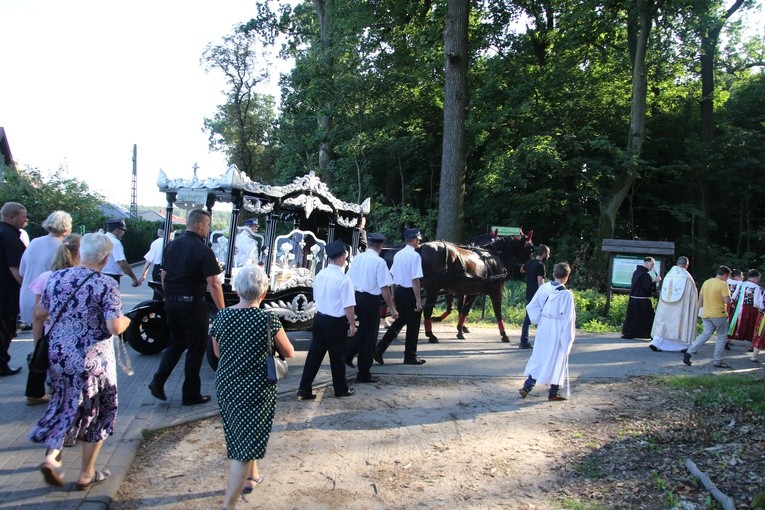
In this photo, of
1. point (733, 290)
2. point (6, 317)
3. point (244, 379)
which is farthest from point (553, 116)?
point (244, 379)

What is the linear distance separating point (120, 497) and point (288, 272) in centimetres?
581

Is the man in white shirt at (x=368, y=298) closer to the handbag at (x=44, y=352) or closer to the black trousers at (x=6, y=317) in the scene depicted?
the handbag at (x=44, y=352)

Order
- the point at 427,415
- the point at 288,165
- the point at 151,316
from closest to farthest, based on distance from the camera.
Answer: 1. the point at 427,415
2. the point at 151,316
3. the point at 288,165

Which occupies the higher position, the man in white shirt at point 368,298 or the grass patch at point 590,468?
the man in white shirt at point 368,298

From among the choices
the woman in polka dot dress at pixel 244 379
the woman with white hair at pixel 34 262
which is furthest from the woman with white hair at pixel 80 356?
the woman with white hair at pixel 34 262

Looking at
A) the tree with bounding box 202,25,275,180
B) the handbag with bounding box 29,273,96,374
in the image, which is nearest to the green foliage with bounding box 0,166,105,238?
the tree with bounding box 202,25,275,180

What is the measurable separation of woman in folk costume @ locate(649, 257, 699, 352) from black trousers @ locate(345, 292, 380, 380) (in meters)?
6.49

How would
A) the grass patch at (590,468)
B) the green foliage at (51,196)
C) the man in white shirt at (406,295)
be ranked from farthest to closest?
the green foliage at (51,196) < the man in white shirt at (406,295) < the grass patch at (590,468)

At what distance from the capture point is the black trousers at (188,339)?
5992mm

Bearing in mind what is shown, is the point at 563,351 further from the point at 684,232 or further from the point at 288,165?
the point at 288,165

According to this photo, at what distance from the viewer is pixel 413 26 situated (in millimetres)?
20203

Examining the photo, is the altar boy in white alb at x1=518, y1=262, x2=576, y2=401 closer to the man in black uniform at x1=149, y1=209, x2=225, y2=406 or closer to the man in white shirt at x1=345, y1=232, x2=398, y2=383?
the man in white shirt at x1=345, y1=232, x2=398, y2=383

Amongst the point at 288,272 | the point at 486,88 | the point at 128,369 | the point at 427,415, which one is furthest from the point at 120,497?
the point at 486,88

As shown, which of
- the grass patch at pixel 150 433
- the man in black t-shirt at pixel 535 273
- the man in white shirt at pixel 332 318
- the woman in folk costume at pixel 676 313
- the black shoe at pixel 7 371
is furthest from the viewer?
the woman in folk costume at pixel 676 313
